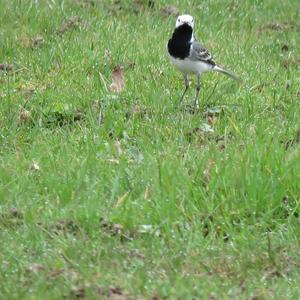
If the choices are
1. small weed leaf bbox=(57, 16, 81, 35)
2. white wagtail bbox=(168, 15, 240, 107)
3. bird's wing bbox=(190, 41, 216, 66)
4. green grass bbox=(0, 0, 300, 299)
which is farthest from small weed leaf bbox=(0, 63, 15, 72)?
bird's wing bbox=(190, 41, 216, 66)

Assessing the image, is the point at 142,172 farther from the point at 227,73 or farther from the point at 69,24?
the point at 69,24

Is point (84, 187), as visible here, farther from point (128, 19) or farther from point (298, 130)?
point (128, 19)

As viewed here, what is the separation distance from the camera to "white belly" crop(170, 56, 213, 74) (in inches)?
315

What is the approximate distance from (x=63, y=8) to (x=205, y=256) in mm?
5589

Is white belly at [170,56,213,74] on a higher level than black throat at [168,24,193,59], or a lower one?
lower

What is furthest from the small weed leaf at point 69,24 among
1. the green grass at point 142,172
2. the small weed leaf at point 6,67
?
the small weed leaf at point 6,67

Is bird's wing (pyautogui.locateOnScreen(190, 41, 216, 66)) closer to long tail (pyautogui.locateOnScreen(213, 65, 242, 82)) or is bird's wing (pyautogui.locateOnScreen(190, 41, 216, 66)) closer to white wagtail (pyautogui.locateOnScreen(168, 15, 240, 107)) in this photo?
white wagtail (pyautogui.locateOnScreen(168, 15, 240, 107))

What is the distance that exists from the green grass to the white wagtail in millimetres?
233

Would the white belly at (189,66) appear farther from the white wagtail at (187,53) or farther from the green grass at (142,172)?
the green grass at (142,172)

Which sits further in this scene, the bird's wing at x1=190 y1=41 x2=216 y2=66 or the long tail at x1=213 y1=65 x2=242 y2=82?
the long tail at x1=213 y1=65 x2=242 y2=82

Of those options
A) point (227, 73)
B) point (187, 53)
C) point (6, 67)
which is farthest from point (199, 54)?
point (6, 67)

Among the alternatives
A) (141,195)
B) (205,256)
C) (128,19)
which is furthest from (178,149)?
(128,19)

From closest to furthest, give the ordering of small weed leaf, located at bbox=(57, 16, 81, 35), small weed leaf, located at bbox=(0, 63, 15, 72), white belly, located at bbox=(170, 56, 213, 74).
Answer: white belly, located at bbox=(170, 56, 213, 74) < small weed leaf, located at bbox=(0, 63, 15, 72) < small weed leaf, located at bbox=(57, 16, 81, 35)

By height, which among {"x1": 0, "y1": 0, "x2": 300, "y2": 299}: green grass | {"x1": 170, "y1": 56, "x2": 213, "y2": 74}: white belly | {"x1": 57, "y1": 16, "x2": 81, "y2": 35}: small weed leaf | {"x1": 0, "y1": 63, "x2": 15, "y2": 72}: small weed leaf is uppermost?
{"x1": 170, "y1": 56, "x2": 213, "y2": 74}: white belly
